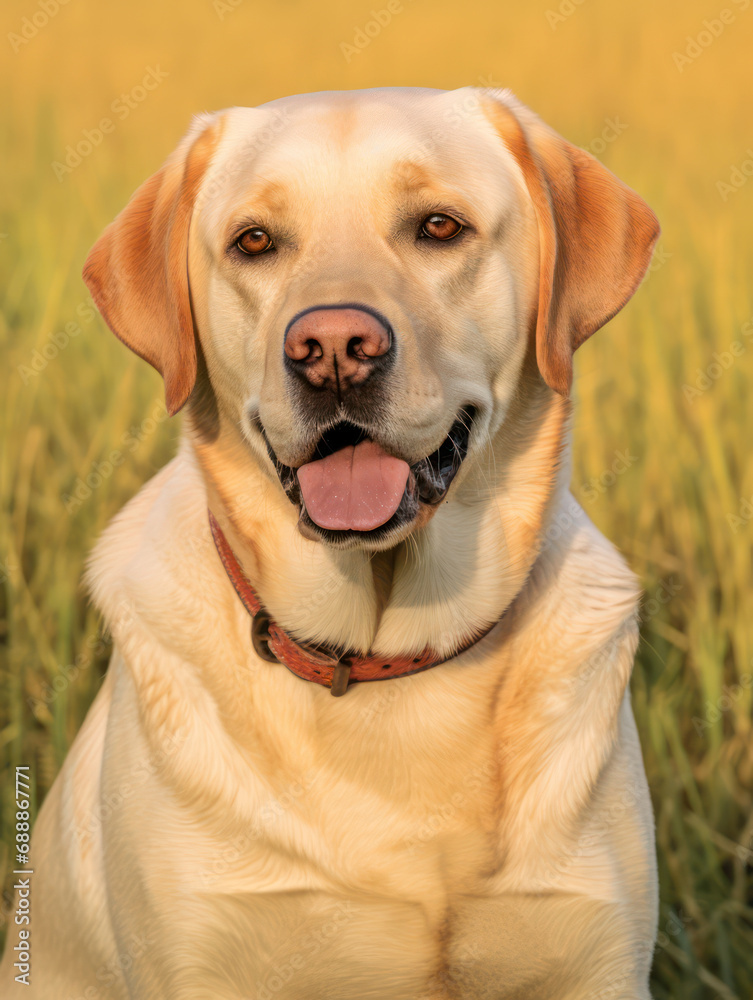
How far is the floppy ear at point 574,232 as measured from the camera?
2281 millimetres

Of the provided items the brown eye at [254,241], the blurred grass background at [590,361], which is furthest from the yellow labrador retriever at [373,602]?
the blurred grass background at [590,361]

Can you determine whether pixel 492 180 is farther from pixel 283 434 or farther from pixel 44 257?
pixel 44 257

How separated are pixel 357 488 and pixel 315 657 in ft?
1.30

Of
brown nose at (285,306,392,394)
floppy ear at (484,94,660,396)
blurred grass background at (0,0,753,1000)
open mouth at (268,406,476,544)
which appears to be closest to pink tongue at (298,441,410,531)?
open mouth at (268,406,476,544)

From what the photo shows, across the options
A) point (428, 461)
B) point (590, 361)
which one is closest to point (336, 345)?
point (428, 461)

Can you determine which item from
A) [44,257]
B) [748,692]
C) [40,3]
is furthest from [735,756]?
[40,3]

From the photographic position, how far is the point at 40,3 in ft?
16.7

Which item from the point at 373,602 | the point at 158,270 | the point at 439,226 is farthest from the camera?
the point at 158,270

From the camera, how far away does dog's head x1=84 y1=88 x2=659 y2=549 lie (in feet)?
6.45

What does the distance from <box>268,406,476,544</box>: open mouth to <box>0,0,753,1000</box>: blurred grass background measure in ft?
4.99

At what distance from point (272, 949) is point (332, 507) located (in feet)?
2.96

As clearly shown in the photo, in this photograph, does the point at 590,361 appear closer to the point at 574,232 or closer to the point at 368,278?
the point at 574,232

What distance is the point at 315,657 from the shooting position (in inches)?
86.5

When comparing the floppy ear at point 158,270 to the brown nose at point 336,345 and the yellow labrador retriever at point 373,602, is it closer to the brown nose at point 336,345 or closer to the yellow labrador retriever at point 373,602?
the yellow labrador retriever at point 373,602
